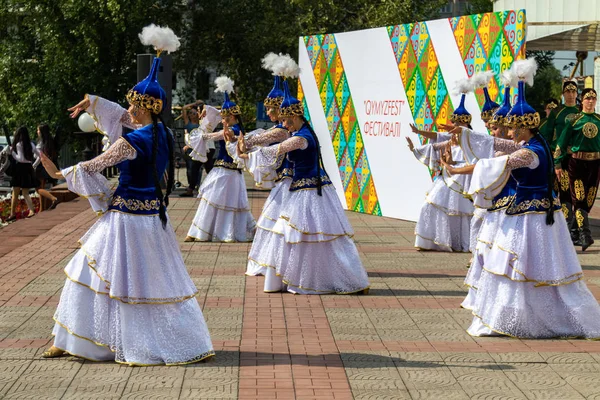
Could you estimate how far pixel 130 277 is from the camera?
775 cm

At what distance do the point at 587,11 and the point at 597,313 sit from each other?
46.8 feet

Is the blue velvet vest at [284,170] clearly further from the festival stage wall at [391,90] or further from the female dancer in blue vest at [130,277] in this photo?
the festival stage wall at [391,90]

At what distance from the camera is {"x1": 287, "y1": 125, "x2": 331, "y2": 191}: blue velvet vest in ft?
36.1

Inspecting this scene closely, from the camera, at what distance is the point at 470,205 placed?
14.8m

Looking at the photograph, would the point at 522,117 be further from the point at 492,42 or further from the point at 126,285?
the point at 492,42

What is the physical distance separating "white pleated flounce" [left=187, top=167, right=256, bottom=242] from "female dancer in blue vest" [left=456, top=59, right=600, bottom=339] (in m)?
7.15

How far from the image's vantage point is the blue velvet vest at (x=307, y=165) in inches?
433

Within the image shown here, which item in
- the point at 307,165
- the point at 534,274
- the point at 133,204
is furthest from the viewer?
the point at 307,165

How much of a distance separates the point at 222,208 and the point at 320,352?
25.0 feet

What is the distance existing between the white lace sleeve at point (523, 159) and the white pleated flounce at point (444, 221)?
5857 mm

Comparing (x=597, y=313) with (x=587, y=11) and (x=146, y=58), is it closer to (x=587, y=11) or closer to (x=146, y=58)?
(x=146, y=58)

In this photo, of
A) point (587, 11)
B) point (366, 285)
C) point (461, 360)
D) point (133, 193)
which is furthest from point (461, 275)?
point (587, 11)

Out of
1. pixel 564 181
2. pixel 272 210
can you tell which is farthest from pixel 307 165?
pixel 564 181

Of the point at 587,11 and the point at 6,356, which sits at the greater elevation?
the point at 587,11
